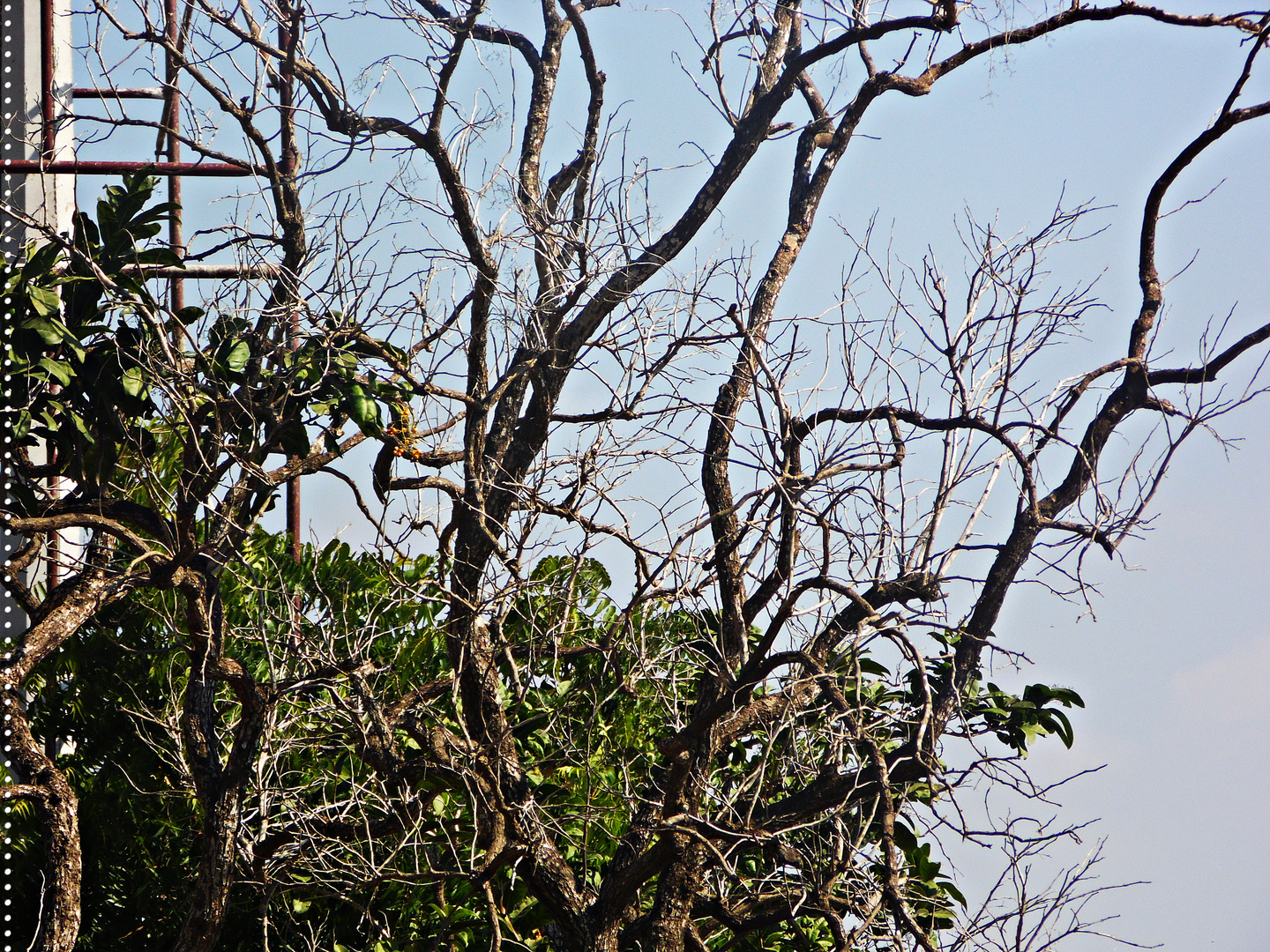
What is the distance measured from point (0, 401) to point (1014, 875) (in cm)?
401

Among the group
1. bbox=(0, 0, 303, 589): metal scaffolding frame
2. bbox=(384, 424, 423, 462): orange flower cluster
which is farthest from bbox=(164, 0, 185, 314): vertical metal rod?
bbox=(384, 424, 423, 462): orange flower cluster

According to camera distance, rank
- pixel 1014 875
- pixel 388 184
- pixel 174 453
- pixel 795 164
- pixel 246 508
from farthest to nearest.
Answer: pixel 174 453 → pixel 795 164 → pixel 246 508 → pixel 388 184 → pixel 1014 875

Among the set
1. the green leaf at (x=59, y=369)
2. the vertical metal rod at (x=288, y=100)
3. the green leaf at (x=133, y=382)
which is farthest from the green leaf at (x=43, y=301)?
the vertical metal rod at (x=288, y=100)

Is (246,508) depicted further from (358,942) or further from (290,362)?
(358,942)

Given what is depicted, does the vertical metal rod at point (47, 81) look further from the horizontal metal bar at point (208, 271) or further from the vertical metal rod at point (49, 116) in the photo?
the horizontal metal bar at point (208, 271)

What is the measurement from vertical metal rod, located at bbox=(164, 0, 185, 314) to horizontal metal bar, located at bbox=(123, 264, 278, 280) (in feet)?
0.39

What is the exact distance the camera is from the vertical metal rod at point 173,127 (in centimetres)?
471

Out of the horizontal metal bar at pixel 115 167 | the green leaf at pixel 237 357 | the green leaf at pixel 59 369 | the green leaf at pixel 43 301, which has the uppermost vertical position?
the horizontal metal bar at pixel 115 167

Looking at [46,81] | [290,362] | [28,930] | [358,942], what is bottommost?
[28,930]

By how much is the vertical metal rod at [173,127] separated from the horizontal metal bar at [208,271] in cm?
12

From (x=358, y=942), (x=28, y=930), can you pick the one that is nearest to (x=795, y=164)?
(x=358, y=942)

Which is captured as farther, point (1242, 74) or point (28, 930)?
point (28, 930)

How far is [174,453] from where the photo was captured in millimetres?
5809

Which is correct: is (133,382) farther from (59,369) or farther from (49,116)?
(49,116)
